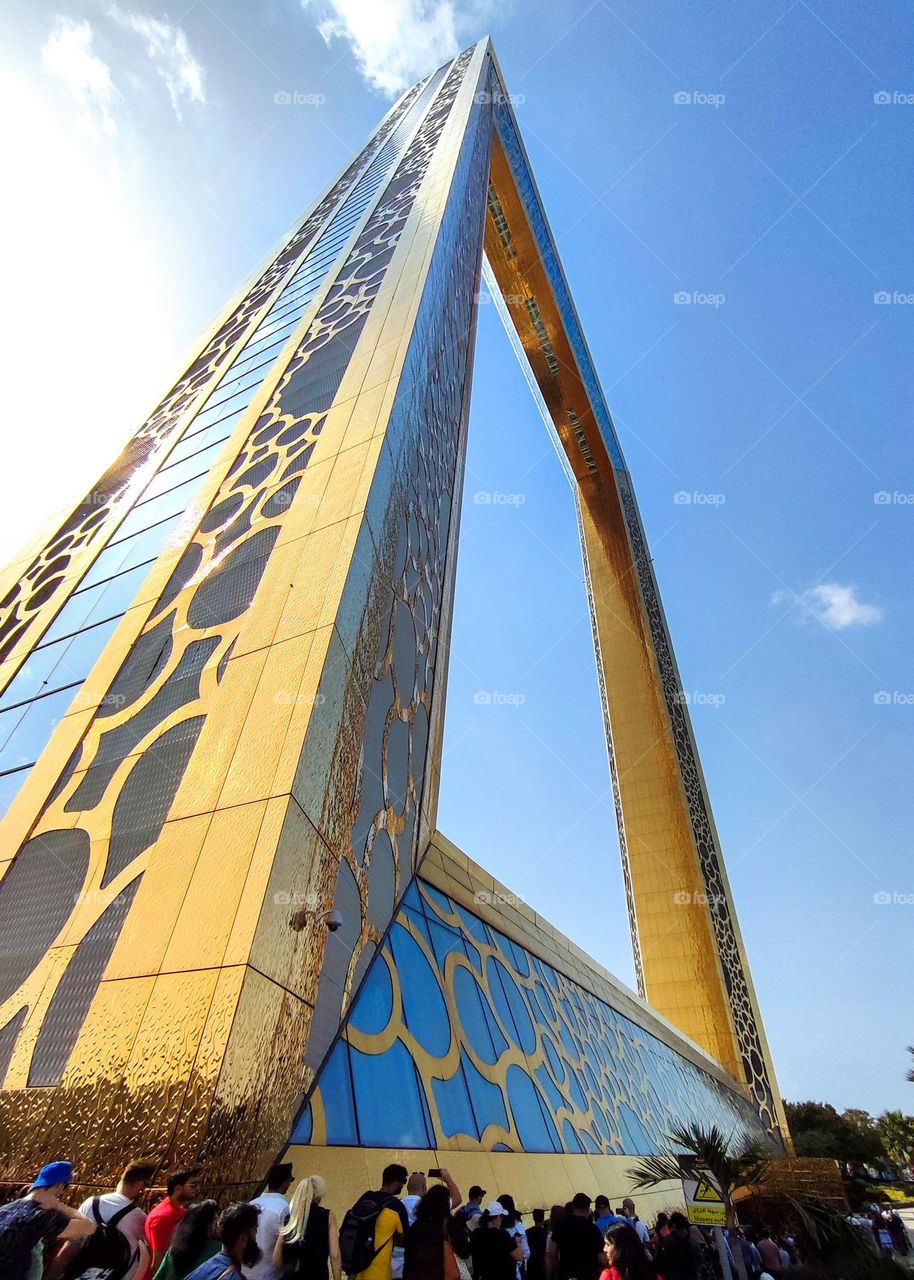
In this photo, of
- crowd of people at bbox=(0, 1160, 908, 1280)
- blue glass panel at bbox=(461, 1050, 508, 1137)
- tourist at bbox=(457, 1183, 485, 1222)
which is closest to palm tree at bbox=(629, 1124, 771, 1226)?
blue glass panel at bbox=(461, 1050, 508, 1137)

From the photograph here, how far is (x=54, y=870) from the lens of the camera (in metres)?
4.24

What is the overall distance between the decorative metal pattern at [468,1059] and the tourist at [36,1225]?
1.42 meters

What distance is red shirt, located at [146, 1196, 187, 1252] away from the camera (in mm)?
2396

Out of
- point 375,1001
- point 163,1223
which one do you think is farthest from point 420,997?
point 163,1223

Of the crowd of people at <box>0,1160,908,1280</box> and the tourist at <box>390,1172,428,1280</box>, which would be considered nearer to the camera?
the crowd of people at <box>0,1160,908,1280</box>

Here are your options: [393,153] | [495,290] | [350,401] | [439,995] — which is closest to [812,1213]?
[439,995]

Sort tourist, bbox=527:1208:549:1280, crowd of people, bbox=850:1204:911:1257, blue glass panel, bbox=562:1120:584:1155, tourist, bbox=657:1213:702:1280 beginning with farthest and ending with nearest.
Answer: crowd of people, bbox=850:1204:911:1257 → blue glass panel, bbox=562:1120:584:1155 → tourist, bbox=527:1208:549:1280 → tourist, bbox=657:1213:702:1280

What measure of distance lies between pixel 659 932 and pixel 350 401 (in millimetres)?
21583

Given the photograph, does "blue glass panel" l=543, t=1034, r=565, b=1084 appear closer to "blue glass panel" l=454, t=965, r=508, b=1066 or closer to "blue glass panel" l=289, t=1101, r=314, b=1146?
"blue glass panel" l=454, t=965, r=508, b=1066

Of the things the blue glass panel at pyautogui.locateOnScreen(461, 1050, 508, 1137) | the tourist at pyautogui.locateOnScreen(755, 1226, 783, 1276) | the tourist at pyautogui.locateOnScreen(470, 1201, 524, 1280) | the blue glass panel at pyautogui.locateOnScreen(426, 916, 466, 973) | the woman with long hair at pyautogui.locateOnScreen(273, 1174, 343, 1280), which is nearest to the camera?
the woman with long hair at pyautogui.locateOnScreen(273, 1174, 343, 1280)

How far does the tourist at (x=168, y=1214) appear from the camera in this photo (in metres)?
2.38
